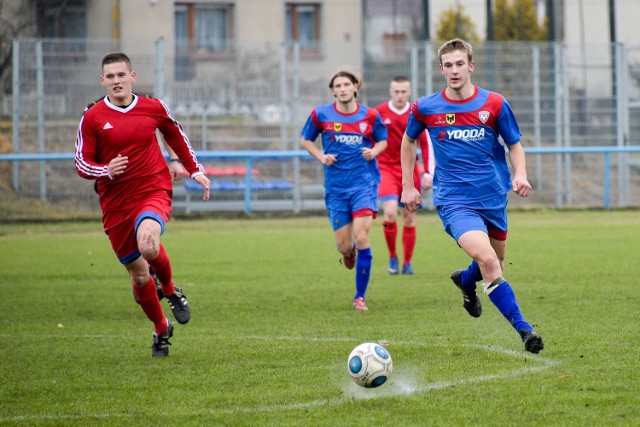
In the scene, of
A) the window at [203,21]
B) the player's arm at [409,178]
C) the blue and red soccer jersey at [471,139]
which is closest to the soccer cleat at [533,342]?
the blue and red soccer jersey at [471,139]

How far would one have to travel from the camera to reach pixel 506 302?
22.5 feet

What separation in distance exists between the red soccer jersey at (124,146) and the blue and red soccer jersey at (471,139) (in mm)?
1928

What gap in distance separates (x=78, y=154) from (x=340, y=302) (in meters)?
3.60

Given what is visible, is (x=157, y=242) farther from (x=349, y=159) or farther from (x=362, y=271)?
(x=349, y=159)

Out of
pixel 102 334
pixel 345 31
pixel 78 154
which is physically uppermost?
pixel 345 31

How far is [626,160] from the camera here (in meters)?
23.6

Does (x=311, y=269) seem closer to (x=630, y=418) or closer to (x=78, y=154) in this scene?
(x=78, y=154)

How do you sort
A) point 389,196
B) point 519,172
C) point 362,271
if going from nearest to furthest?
1. point 519,172
2. point 362,271
3. point 389,196

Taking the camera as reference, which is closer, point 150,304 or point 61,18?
point 150,304

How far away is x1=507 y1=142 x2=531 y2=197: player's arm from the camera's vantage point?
6902 mm

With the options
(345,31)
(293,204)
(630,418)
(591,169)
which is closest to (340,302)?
(630,418)

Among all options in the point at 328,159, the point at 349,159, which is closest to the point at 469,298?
the point at 328,159

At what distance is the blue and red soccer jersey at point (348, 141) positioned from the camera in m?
10.4

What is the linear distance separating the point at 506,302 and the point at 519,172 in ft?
2.79
